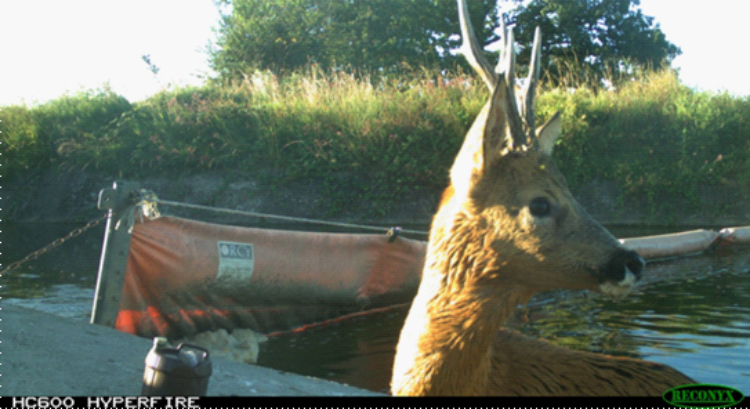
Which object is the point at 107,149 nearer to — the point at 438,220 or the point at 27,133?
the point at 27,133

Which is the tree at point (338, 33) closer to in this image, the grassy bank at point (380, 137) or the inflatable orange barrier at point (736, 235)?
the grassy bank at point (380, 137)

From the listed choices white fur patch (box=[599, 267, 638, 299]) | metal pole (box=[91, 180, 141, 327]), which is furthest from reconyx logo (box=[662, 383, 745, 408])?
metal pole (box=[91, 180, 141, 327])

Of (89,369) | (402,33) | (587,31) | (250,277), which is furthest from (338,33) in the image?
(89,369)

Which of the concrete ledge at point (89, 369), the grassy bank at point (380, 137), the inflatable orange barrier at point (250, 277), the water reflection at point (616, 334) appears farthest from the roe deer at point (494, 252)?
the grassy bank at point (380, 137)

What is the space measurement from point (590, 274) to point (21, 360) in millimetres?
2678

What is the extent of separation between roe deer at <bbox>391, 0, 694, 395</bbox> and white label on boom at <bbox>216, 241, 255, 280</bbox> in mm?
2901

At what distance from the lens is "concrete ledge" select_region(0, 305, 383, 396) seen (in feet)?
9.20

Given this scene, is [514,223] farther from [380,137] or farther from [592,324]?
[380,137]

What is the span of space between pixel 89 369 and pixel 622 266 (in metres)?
2.48

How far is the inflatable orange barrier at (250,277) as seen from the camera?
4664 millimetres

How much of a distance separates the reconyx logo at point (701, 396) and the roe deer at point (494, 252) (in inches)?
22.1

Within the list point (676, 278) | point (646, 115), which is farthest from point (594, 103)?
point (676, 278)

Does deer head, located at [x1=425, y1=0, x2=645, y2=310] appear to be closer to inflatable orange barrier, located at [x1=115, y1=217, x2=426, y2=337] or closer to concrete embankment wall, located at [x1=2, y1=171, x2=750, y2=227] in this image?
inflatable orange barrier, located at [x1=115, y1=217, x2=426, y2=337]

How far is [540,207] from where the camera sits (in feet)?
7.54
